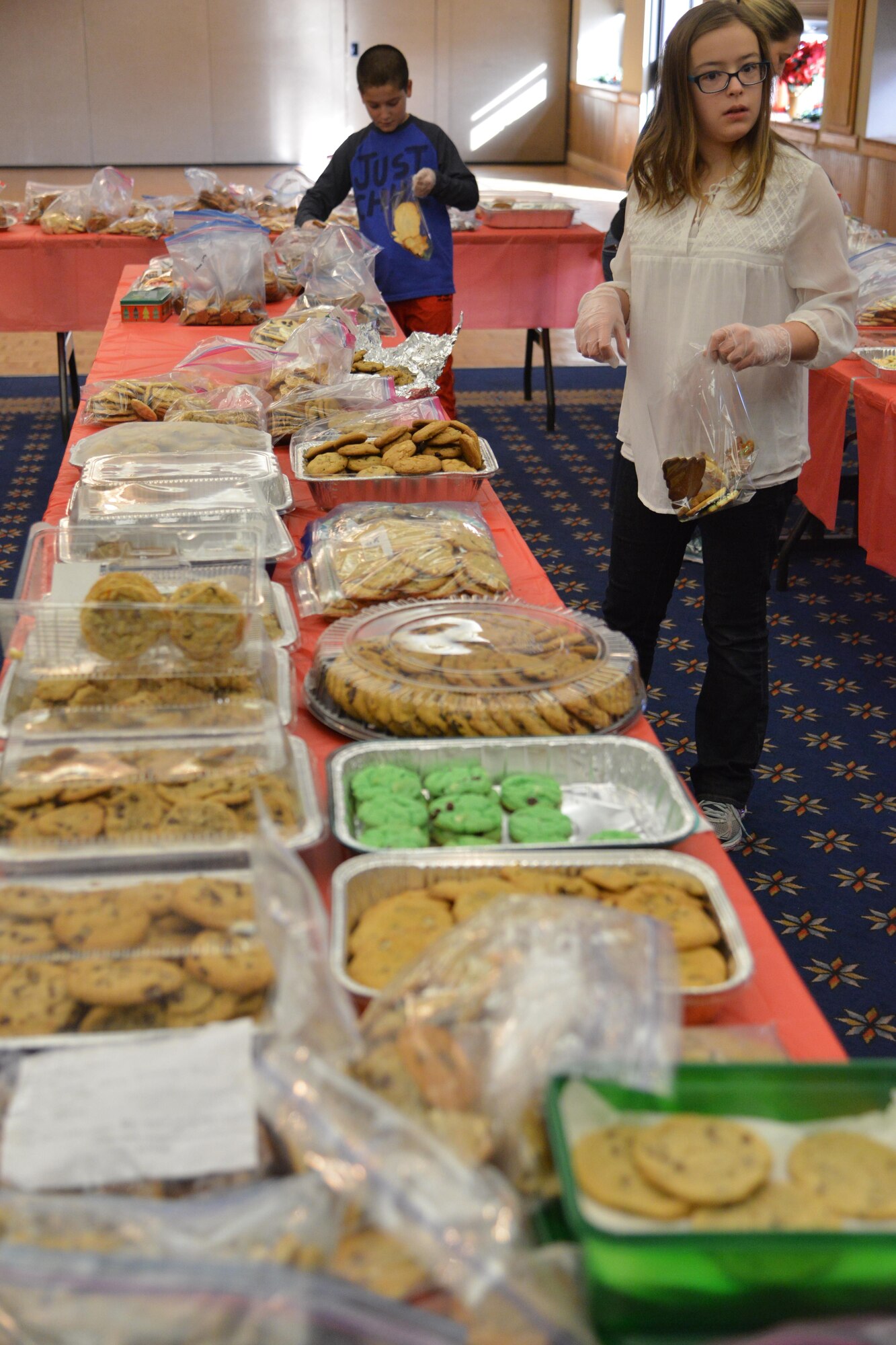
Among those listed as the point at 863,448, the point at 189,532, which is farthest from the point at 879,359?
the point at 189,532

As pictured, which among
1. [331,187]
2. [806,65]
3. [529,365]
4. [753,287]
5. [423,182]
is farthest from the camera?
[806,65]

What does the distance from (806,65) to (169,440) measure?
6.10 metres

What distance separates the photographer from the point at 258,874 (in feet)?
2.33

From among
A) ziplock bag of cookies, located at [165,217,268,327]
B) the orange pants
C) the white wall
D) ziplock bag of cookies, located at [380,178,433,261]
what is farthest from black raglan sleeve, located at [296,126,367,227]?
the white wall

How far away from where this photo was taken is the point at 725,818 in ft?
6.91

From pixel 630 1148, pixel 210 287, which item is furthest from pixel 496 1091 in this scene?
pixel 210 287

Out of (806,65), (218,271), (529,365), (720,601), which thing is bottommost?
(529,365)

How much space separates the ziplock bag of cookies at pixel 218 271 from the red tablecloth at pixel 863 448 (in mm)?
1535

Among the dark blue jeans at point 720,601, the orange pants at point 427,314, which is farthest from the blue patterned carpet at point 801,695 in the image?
the orange pants at point 427,314

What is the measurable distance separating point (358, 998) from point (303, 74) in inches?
474

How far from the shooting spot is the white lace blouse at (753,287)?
165 cm

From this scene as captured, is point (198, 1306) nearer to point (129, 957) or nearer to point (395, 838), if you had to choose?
point (129, 957)

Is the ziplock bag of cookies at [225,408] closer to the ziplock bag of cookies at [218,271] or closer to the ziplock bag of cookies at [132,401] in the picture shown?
the ziplock bag of cookies at [132,401]

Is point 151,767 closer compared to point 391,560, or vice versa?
point 151,767
